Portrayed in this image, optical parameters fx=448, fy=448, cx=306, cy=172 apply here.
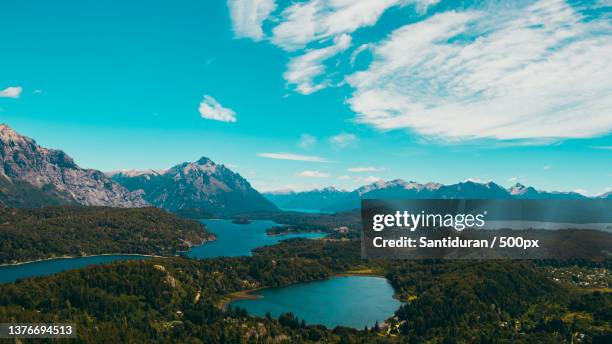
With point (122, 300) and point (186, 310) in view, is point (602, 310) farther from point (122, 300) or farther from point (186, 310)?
point (122, 300)

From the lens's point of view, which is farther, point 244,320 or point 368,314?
point 368,314

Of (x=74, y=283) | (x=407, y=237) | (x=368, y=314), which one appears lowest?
(x=368, y=314)

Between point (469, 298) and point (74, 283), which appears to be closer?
point (74, 283)

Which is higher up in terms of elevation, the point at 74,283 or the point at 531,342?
the point at 74,283

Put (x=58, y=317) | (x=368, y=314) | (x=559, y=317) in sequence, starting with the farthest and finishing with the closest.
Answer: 1. (x=368, y=314)
2. (x=559, y=317)
3. (x=58, y=317)

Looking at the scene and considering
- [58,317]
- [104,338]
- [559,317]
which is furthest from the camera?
[559,317]

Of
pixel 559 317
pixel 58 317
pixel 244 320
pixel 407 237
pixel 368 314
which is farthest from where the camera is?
pixel 368 314

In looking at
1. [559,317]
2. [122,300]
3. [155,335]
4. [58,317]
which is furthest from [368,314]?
[58,317]

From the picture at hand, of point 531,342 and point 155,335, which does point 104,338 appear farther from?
point 531,342

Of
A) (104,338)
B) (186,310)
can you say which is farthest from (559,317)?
(104,338)
